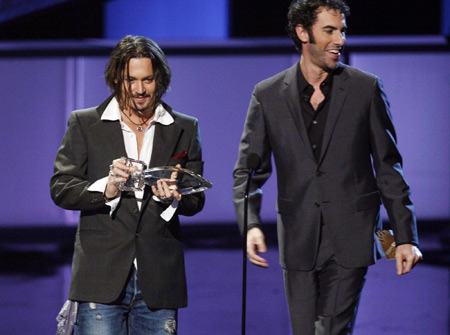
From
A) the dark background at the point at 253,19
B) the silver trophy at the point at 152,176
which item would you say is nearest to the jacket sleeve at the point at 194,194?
the silver trophy at the point at 152,176

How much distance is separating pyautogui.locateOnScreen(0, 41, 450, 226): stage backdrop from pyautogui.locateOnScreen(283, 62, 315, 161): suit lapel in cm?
563

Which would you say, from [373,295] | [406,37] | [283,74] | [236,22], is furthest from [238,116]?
[283,74]

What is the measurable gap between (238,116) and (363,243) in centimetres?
594

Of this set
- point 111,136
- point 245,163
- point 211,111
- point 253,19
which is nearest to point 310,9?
point 245,163

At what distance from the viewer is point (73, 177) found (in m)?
2.72

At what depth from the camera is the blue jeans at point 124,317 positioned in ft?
8.65

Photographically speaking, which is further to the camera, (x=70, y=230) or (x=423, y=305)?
(x=70, y=230)

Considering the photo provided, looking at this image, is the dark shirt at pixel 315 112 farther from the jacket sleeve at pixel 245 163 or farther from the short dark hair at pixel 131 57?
the short dark hair at pixel 131 57

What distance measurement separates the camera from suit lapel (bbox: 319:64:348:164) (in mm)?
2818

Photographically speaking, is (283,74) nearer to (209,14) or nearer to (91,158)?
(91,158)

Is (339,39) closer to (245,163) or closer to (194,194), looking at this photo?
(245,163)

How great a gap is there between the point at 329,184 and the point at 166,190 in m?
0.62

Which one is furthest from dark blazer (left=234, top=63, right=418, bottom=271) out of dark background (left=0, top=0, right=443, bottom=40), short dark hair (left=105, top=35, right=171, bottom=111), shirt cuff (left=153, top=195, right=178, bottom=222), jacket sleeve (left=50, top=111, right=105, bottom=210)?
dark background (left=0, top=0, right=443, bottom=40)

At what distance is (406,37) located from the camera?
8.44 meters
